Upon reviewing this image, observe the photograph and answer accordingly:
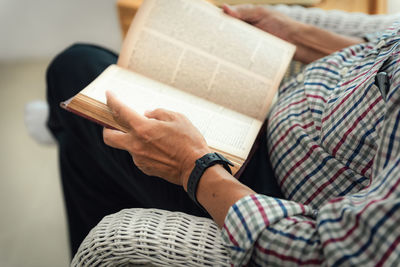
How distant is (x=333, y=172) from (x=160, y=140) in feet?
0.95

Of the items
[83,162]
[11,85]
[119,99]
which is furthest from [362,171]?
[11,85]

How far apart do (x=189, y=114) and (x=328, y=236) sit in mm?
349

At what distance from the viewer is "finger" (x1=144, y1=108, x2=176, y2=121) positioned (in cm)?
66

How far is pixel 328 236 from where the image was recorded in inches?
17.9

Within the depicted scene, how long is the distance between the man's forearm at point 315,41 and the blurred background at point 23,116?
240 mm

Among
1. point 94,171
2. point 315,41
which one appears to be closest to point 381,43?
point 315,41

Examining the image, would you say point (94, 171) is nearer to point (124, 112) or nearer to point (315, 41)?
Answer: point (124, 112)

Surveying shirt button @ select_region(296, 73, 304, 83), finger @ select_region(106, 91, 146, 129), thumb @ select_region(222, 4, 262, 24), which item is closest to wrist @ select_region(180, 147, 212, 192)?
finger @ select_region(106, 91, 146, 129)

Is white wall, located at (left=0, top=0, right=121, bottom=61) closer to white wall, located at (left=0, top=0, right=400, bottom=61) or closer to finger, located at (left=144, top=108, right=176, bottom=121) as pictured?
white wall, located at (left=0, top=0, right=400, bottom=61)

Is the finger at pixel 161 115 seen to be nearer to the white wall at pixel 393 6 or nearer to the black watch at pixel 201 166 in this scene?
the black watch at pixel 201 166

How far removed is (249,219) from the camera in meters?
0.49

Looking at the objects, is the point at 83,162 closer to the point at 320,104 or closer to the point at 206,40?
the point at 206,40

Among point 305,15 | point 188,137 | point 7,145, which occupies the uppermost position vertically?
point 305,15

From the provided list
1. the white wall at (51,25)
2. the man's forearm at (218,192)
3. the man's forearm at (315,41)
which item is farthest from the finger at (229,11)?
the white wall at (51,25)
